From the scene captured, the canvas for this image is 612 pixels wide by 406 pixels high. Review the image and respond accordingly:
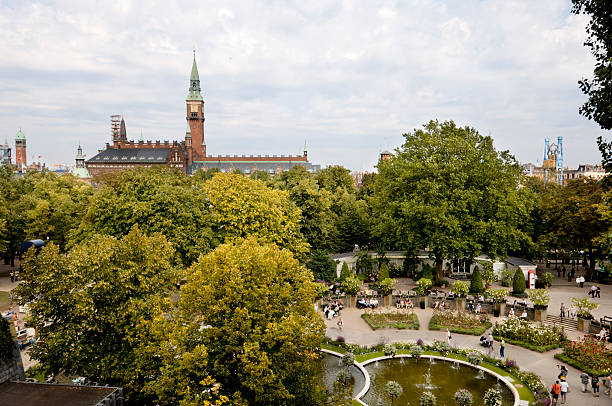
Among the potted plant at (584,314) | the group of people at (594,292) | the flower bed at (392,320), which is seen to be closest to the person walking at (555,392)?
the flower bed at (392,320)

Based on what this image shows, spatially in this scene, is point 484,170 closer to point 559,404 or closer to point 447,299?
point 447,299

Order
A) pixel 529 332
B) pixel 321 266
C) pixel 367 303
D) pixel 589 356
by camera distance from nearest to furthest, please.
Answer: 1. pixel 589 356
2. pixel 529 332
3. pixel 367 303
4. pixel 321 266

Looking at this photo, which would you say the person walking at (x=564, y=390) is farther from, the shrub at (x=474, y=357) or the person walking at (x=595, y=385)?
the shrub at (x=474, y=357)

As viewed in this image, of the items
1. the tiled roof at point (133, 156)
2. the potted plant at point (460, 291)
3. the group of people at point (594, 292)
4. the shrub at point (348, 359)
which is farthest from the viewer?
the tiled roof at point (133, 156)

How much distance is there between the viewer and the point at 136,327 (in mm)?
17438

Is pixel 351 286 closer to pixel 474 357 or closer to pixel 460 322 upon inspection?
pixel 460 322

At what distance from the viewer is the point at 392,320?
33656 mm

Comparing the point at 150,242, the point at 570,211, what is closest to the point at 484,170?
the point at 570,211

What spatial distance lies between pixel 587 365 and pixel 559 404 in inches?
206

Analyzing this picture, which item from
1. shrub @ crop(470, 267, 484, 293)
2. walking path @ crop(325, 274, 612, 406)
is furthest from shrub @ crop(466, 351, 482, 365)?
shrub @ crop(470, 267, 484, 293)

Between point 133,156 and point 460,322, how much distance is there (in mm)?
138062

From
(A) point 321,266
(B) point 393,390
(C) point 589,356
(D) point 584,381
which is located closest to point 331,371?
(B) point 393,390

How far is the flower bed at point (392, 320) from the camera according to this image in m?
32.4

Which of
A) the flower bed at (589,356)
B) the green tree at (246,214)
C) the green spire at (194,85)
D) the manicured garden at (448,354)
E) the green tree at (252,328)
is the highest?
the green spire at (194,85)
